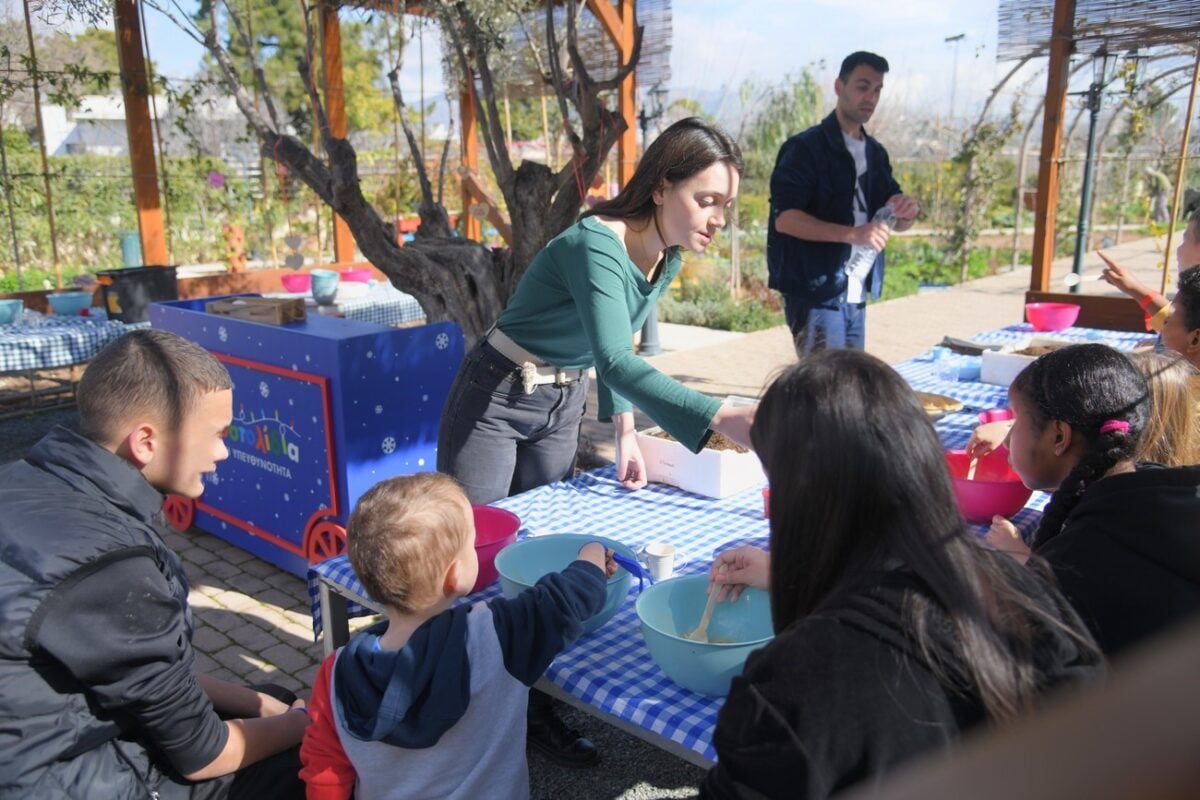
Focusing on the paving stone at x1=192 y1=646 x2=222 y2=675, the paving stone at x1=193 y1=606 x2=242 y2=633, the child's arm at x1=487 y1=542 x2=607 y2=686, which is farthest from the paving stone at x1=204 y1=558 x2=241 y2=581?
the child's arm at x1=487 y1=542 x2=607 y2=686

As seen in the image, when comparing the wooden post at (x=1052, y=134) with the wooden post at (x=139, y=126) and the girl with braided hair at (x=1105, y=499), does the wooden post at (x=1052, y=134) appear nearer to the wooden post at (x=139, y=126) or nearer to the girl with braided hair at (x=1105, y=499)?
the girl with braided hair at (x=1105, y=499)

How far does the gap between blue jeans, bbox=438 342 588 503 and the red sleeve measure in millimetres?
854

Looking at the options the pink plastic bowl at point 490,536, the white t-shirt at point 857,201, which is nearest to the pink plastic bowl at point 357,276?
the white t-shirt at point 857,201

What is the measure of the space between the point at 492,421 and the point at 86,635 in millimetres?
1161

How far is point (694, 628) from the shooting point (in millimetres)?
1674

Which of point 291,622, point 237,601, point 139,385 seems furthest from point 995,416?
point 237,601

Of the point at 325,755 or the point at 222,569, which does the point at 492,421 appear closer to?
the point at 325,755

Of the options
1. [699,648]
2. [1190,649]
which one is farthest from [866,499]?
[1190,649]

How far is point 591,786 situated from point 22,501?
5.56ft

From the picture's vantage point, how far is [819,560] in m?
1.10

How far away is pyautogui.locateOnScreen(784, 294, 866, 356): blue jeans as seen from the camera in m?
3.85

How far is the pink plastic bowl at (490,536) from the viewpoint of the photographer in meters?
1.86

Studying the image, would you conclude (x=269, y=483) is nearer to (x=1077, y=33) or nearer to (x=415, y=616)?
(x=415, y=616)

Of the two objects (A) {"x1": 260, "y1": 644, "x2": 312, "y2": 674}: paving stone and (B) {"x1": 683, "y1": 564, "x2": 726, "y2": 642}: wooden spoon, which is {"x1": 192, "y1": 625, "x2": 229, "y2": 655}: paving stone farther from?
(B) {"x1": 683, "y1": 564, "x2": 726, "y2": 642}: wooden spoon
